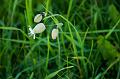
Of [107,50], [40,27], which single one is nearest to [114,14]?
[107,50]

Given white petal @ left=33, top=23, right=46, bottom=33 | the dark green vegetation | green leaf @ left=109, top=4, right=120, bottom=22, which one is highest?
green leaf @ left=109, top=4, right=120, bottom=22

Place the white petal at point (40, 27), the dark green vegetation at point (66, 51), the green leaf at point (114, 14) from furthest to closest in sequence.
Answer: the green leaf at point (114, 14) < the dark green vegetation at point (66, 51) < the white petal at point (40, 27)

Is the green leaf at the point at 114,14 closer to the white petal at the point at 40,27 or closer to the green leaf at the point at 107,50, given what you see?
the green leaf at the point at 107,50

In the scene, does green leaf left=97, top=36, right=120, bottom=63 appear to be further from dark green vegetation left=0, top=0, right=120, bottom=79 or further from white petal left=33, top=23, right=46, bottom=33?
white petal left=33, top=23, right=46, bottom=33

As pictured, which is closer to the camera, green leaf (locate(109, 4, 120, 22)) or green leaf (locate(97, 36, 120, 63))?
green leaf (locate(97, 36, 120, 63))

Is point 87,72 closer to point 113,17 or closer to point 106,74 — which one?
point 106,74

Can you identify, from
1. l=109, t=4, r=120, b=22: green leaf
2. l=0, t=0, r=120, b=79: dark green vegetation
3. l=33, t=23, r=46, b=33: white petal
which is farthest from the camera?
l=109, t=4, r=120, b=22: green leaf

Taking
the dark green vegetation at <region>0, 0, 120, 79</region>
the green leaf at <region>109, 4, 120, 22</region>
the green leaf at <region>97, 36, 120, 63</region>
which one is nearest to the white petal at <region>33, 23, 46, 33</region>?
the dark green vegetation at <region>0, 0, 120, 79</region>

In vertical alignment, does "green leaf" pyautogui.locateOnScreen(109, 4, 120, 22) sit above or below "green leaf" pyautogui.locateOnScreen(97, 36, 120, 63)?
above

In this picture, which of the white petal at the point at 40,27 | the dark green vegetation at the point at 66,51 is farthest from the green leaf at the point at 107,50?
the white petal at the point at 40,27
